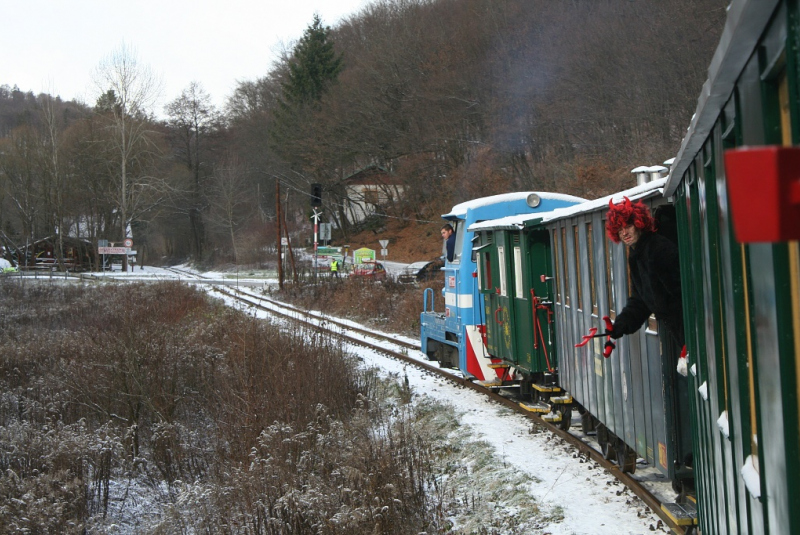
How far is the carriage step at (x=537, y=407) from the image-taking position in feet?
34.4

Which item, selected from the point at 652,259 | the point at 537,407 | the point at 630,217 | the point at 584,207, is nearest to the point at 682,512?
the point at 652,259

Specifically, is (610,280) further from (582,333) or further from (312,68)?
(312,68)

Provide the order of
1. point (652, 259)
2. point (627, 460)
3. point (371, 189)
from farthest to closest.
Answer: point (371, 189) < point (627, 460) < point (652, 259)

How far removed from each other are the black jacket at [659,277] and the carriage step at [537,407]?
16.6ft

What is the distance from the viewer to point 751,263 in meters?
2.26

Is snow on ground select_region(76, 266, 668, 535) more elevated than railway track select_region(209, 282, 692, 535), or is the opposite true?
railway track select_region(209, 282, 692, 535)

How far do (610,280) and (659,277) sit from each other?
69.9 inches

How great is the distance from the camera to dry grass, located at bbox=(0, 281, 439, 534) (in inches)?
281

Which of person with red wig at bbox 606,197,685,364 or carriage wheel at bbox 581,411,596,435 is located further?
carriage wheel at bbox 581,411,596,435

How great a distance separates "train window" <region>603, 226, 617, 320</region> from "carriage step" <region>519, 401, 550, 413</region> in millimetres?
3577

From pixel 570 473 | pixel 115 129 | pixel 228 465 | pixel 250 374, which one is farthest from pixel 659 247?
pixel 115 129

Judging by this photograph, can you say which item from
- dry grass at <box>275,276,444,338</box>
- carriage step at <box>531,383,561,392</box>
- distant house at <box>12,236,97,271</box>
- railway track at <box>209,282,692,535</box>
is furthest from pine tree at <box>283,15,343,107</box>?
carriage step at <box>531,383,561,392</box>

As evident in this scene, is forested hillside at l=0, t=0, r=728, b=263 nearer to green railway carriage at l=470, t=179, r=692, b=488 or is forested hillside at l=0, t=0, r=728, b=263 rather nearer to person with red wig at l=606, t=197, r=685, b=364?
green railway carriage at l=470, t=179, r=692, b=488

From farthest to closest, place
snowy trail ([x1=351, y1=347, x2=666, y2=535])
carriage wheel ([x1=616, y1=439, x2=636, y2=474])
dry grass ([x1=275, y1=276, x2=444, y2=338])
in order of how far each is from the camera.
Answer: dry grass ([x1=275, y1=276, x2=444, y2=338]) → carriage wheel ([x1=616, y1=439, x2=636, y2=474]) → snowy trail ([x1=351, y1=347, x2=666, y2=535])
